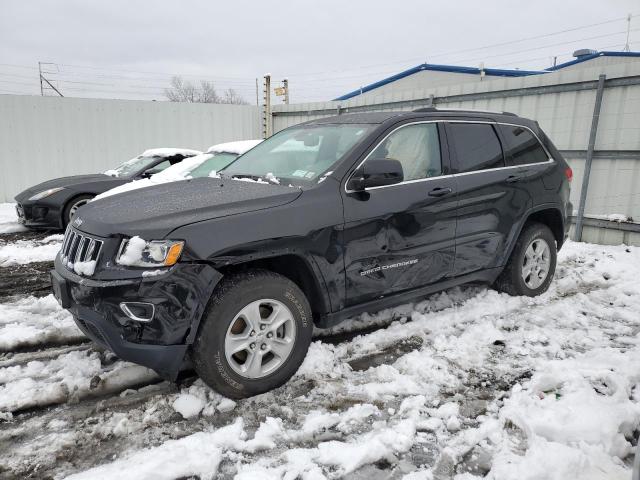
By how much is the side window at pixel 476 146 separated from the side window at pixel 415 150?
244 mm

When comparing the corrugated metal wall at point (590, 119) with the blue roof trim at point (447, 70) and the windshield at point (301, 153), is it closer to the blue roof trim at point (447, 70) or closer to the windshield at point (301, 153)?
the windshield at point (301, 153)

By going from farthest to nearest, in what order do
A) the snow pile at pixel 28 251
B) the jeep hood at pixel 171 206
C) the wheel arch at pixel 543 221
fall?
the snow pile at pixel 28 251
the wheel arch at pixel 543 221
the jeep hood at pixel 171 206

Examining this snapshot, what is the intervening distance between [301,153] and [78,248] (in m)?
1.73

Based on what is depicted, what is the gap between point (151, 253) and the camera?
2516 millimetres

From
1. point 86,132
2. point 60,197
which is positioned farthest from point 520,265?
point 86,132

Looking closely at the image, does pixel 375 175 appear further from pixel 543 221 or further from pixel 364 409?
pixel 543 221

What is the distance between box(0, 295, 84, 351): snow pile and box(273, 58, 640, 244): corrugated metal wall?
22.7 ft

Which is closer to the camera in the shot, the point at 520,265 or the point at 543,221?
the point at 520,265

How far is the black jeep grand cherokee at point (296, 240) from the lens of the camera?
8.30ft

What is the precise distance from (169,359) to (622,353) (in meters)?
3.09

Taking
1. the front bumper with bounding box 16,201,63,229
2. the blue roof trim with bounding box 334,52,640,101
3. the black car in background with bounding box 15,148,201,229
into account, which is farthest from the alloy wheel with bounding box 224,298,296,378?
the blue roof trim with bounding box 334,52,640,101

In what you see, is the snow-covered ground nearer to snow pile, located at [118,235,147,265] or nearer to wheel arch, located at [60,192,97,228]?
snow pile, located at [118,235,147,265]

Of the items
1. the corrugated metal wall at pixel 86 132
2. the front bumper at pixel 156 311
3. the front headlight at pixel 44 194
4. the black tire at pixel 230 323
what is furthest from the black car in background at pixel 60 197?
the black tire at pixel 230 323

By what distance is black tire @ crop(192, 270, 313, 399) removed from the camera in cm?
262
